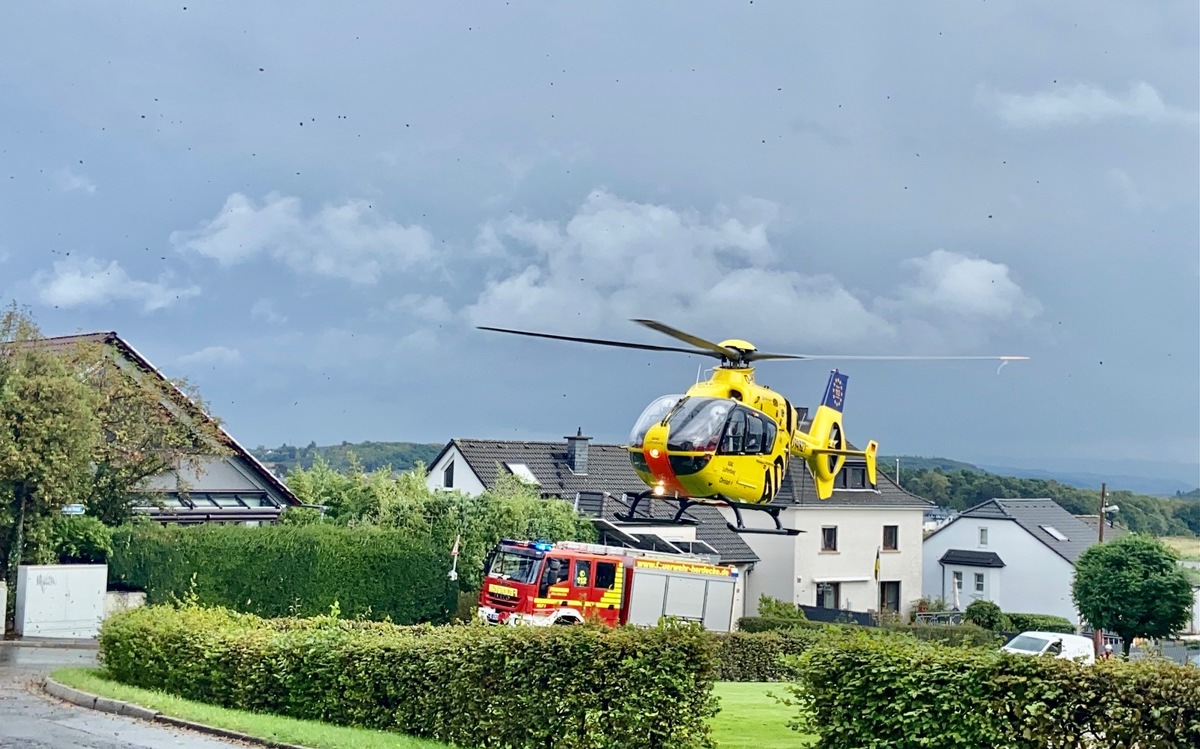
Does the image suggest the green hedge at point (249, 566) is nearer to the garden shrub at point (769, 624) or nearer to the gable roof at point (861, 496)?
the garden shrub at point (769, 624)

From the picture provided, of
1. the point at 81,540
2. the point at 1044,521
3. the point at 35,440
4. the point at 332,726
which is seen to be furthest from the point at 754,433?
the point at 1044,521

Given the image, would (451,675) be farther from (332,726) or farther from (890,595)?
(890,595)

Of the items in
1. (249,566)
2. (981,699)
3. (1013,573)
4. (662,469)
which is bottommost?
(981,699)

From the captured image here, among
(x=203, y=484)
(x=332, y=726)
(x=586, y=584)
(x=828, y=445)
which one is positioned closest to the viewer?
(x=332, y=726)

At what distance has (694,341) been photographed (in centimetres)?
1992

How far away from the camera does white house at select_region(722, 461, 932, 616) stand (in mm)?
55750

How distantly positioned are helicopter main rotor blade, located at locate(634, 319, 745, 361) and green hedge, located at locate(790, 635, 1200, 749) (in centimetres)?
571

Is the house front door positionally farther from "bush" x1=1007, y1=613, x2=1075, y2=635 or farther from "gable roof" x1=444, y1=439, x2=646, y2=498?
"gable roof" x1=444, y1=439, x2=646, y2=498

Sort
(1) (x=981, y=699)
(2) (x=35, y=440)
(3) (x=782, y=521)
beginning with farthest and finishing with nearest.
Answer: (3) (x=782, y=521) < (2) (x=35, y=440) < (1) (x=981, y=699)

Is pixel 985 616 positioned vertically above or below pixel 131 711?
above

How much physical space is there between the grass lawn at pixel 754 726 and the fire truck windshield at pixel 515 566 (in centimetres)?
1214

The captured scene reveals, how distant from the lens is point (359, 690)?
17766 millimetres

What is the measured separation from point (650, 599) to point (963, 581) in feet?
138

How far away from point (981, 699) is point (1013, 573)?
60468 mm
